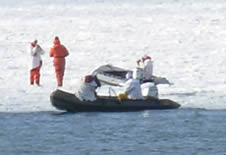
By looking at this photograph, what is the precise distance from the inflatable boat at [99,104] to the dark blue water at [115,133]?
14 centimetres

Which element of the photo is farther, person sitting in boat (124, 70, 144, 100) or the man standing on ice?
the man standing on ice

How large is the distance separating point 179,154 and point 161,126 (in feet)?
8.84

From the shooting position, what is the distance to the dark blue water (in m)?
25.6

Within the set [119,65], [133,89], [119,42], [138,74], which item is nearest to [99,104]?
[133,89]

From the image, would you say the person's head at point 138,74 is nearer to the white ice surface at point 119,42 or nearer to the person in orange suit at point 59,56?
the white ice surface at point 119,42

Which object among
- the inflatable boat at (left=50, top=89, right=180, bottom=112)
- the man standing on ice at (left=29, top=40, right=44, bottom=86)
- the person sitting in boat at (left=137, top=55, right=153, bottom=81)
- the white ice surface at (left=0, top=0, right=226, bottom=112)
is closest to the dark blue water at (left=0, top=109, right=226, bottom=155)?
the inflatable boat at (left=50, top=89, right=180, bottom=112)

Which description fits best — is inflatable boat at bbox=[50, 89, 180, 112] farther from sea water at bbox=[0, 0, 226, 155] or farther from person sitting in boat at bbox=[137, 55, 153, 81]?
person sitting in boat at bbox=[137, 55, 153, 81]

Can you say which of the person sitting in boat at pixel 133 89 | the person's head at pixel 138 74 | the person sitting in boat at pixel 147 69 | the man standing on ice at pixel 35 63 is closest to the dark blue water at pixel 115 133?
the person sitting in boat at pixel 133 89

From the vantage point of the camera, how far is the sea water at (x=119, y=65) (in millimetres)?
26453

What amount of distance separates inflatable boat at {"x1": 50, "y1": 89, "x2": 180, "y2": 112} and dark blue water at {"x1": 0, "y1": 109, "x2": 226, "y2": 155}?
0.47ft

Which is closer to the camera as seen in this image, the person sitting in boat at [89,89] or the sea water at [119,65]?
the sea water at [119,65]

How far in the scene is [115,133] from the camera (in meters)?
27.1

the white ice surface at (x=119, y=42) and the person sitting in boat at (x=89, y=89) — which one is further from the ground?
the white ice surface at (x=119, y=42)

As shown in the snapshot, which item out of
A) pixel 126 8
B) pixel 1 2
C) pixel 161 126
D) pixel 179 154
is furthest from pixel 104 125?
pixel 1 2
